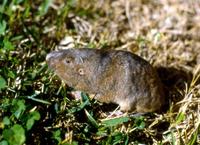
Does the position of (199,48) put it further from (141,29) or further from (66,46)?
(66,46)

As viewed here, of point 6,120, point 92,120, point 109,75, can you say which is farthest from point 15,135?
point 109,75

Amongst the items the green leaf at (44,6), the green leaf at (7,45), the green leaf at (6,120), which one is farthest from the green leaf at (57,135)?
the green leaf at (44,6)

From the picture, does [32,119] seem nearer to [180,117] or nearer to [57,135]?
[57,135]

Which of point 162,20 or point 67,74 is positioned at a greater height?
point 162,20

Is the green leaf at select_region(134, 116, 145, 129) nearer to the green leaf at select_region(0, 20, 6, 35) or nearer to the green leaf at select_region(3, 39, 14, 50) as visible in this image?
the green leaf at select_region(3, 39, 14, 50)

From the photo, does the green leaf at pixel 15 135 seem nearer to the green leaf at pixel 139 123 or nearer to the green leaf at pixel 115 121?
the green leaf at pixel 115 121

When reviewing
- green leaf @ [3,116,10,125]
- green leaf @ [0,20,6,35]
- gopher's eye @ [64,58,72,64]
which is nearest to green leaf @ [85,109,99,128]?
gopher's eye @ [64,58,72,64]

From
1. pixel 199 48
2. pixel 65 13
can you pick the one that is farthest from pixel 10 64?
pixel 199 48
